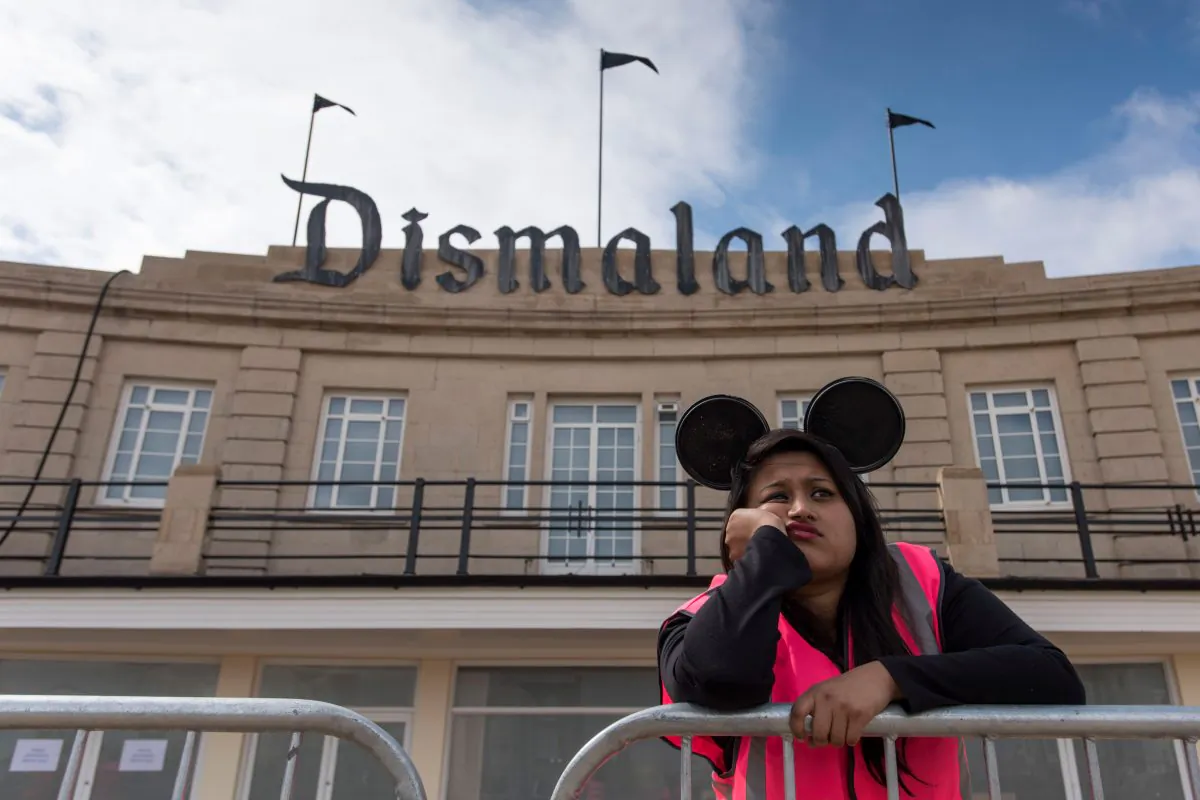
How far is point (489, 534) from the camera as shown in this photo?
12047mm

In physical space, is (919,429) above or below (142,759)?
above

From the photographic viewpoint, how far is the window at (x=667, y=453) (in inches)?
489

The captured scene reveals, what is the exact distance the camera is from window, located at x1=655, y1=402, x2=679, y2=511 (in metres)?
12.4

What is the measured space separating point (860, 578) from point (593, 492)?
1060 centimetres

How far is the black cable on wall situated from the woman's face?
11.6 meters

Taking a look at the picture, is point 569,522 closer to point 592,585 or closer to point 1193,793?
point 592,585

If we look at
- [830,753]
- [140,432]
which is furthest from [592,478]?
Result: [830,753]

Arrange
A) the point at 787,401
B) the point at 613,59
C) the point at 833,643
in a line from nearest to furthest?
the point at 833,643 < the point at 787,401 < the point at 613,59

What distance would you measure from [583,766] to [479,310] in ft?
38.6

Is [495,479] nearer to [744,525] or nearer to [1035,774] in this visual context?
[1035,774]

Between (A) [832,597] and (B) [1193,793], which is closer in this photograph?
(B) [1193,793]

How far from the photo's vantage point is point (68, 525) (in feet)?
32.7

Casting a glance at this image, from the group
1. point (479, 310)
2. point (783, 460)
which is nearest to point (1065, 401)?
point (479, 310)

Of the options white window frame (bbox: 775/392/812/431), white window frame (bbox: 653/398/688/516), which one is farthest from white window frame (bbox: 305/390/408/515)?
white window frame (bbox: 775/392/812/431)
